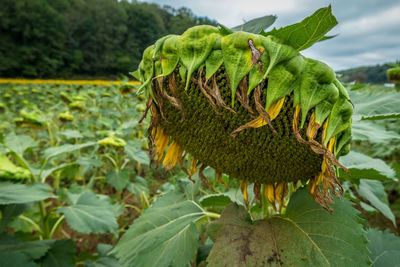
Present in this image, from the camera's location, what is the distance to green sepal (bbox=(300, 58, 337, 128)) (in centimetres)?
46

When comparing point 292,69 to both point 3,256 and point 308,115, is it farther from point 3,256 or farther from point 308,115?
point 3,256

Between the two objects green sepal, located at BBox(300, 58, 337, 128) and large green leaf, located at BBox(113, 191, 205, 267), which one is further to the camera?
large green leaf, located at BBox(113, 191, 205, 267)

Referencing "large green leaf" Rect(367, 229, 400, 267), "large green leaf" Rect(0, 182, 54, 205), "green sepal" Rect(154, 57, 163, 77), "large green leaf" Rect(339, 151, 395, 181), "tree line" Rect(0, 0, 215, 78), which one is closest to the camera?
"green sepal" Rect(154, 57, 163, 77)

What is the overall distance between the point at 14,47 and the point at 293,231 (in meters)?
30.8

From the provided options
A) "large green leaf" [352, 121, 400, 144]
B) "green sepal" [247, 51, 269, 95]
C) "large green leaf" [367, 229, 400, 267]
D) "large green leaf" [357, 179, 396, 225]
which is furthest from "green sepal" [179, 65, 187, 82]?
"large green leaf" [357, 179, 396, 225]

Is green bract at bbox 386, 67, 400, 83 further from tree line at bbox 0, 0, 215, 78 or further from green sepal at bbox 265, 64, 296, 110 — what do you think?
tree line at bbox 0, 0, 215, 78

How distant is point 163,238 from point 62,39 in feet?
105

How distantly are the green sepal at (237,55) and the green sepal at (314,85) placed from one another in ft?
0.34

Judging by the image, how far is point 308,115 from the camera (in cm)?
50

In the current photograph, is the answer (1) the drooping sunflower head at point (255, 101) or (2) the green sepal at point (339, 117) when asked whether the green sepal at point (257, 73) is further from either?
(2) the green sepal at point (339, 117)

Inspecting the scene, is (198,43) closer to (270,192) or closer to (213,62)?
(213,62)

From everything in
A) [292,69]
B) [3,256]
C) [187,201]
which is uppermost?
[292,69]

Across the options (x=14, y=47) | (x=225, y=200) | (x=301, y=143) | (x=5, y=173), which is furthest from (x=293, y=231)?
(x=14, y=47)

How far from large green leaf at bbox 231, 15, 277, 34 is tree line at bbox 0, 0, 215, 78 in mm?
22894
